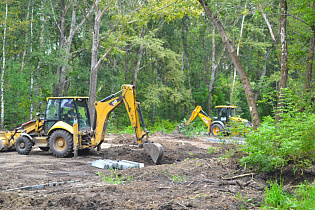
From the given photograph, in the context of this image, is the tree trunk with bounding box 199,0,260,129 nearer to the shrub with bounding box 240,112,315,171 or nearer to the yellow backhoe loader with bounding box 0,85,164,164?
the shrub with bounding box 240,112,315,171

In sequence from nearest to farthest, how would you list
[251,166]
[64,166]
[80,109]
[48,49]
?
[251,166] → [64,166] → [80,109] → [48,49]

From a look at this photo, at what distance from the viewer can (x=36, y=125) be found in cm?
1098

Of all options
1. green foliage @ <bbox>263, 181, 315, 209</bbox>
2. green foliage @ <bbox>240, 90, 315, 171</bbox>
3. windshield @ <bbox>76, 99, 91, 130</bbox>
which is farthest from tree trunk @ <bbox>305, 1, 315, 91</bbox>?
windshield @ <bbox>76, 99, 91, 130</bbox>

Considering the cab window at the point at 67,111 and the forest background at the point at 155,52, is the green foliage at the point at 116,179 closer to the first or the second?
the forest background at the point at 155,52

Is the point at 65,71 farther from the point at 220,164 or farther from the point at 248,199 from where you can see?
the point at 248,199

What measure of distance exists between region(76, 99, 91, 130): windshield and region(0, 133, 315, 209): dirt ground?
1.83 metres

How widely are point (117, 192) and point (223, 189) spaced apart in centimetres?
192

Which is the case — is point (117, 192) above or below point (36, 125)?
below

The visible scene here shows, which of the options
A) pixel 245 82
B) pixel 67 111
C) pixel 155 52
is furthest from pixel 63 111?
pixel 155 52

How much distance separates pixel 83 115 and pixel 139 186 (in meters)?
5.60

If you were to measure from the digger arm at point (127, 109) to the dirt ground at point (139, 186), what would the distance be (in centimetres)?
132

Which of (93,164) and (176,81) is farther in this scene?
(176,81)

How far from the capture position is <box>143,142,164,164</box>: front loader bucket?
888 centimetres

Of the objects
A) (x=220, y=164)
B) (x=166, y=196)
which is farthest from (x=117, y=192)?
(x=220, y=164)
